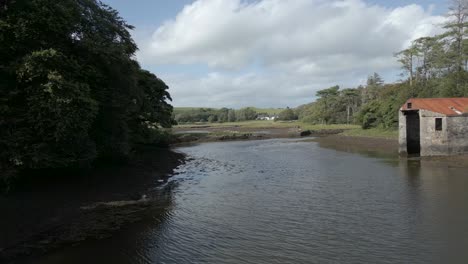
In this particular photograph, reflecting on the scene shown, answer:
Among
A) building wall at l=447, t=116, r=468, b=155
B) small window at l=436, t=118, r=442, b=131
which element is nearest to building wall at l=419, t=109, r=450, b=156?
building wall at l=447, t=116, r=468, b=155

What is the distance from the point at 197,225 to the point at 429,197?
13024 millimetres

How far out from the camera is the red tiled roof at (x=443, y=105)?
112ft

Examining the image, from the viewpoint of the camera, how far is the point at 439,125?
34719 millimetres

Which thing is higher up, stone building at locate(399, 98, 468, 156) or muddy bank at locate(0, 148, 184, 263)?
stone building at locate(399, 98, 468, 156)

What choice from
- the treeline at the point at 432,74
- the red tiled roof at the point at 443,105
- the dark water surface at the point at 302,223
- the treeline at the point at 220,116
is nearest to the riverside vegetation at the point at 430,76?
the treeline at the point at 432,74

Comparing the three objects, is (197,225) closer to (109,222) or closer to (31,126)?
(109,222)

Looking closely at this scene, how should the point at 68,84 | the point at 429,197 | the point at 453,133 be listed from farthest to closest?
the point at 453,133 < the point at 429,197 < the point at 68,84

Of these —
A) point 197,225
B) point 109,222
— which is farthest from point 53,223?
point 197,225

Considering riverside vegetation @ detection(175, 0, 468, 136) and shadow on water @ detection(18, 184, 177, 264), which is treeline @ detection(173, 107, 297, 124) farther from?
shadow on water @ detection(18, 184, 177, 264)

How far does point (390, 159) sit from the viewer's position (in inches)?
1414

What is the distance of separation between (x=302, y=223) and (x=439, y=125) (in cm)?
2682

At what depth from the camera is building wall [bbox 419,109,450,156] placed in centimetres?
3388

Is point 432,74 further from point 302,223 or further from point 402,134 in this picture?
point 302,223

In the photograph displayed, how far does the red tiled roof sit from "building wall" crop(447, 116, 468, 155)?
27.8 inches
